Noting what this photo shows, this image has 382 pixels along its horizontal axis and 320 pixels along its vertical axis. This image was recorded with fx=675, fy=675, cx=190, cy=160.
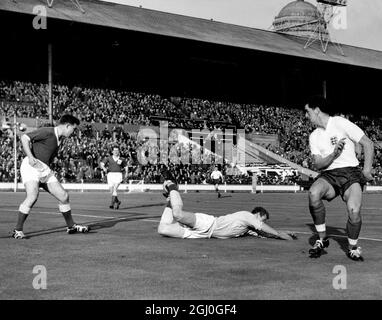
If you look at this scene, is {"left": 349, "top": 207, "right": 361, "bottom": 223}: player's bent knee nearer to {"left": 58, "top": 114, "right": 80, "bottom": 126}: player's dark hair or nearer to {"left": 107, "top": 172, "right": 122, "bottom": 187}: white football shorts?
{"left": 58, "top": 114, "right": 80, "bottom": 126}: player's dark hair

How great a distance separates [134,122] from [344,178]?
40529 mm

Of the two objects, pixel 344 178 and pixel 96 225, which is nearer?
pixel 344 178

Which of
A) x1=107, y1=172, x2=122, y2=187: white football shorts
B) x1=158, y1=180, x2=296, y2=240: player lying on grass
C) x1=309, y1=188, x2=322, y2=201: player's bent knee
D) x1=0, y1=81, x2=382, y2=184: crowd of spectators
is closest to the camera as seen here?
x1=309, y1=188, x2=322, y2=201: player's bent knee

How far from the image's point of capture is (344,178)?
866 cm

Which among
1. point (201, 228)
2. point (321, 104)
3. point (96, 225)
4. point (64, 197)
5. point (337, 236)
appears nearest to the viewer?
point (321, 104)

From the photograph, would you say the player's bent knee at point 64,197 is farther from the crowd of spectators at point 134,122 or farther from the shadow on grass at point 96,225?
the crowd of spectators at point 134,122

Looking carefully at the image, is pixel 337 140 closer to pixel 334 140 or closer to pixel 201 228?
pixel 334 140

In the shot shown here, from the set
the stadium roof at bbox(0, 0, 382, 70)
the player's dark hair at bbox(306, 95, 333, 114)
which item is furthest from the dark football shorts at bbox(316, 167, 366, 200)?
the stadium roof at bbox(0, 0, 382, 70)

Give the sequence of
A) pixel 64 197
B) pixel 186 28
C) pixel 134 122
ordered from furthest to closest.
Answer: pixel 186 28 → pixel 134 122 → pixel 64 197

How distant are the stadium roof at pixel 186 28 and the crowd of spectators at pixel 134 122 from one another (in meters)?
5.34

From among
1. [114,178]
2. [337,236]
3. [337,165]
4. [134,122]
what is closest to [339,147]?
[337,165]

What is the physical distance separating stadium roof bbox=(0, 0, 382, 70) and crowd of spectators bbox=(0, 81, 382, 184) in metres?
5.34

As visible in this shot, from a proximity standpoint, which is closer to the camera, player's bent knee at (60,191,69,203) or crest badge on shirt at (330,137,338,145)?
crest badge on shirt at (330,137,338,145)

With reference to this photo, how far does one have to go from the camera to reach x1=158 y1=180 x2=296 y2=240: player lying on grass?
10625mm
